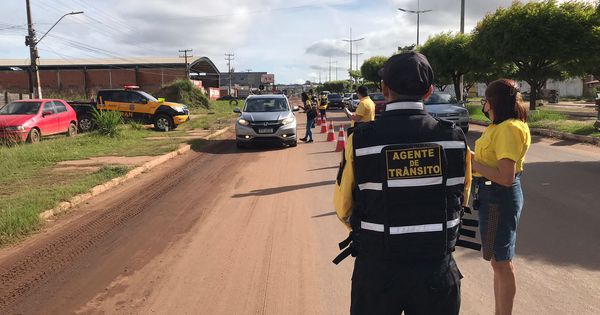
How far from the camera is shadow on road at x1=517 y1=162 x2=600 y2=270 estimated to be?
15.8ft

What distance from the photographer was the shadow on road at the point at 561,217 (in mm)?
4801

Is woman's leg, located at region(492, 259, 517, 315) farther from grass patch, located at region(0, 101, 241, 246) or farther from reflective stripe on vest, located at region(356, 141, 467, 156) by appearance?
grass patch, located at region(0, 101, 241, 246)

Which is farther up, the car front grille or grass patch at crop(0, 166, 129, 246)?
the car front grille

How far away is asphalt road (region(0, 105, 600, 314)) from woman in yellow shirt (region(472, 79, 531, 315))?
2.23ft

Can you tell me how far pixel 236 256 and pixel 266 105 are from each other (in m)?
10.9

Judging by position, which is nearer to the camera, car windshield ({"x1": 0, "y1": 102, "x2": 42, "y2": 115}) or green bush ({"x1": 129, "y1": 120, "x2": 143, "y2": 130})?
car windshield ({"x1": 0, "y1": 102, "x2": 42, "y2": 115})

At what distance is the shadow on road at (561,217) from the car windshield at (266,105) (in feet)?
27.0

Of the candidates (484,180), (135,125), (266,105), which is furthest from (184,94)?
(484,180)

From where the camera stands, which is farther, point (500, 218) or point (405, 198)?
point (500, 218)

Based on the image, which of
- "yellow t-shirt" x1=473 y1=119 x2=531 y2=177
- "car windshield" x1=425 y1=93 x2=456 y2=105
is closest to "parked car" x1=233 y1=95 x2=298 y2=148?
"car windshield" x1=425 y1=93 x2=456 y2=105

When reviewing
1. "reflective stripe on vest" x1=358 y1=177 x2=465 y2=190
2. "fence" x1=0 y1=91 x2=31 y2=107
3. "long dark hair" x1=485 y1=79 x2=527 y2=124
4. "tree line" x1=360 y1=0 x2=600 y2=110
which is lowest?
"reflective stripe on vest" x1=358 y1=177 x2=465 y2=190

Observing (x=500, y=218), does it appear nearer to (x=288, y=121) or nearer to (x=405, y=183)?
(x=405, y=183)

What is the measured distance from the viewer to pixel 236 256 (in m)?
4.94

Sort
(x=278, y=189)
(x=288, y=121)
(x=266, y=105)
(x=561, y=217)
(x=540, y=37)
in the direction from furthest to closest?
1. (x=540, y=37)
2. (x=266, y=105)
3. (x=288, y=121)
4. (x=278, y=189)
5. (x=561, y=217)
